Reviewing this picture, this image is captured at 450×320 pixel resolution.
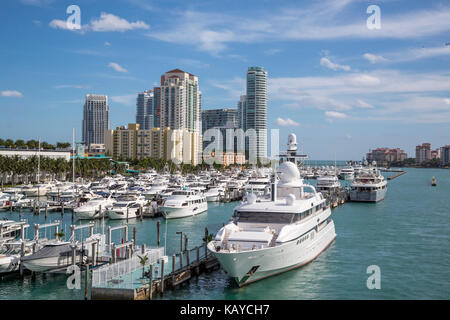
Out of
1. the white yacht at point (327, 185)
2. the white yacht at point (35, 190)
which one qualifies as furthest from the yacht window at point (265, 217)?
the white yacht at point (327, 185)

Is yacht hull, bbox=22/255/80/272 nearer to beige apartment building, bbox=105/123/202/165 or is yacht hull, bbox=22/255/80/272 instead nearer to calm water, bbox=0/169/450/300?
calm water, bbox=0/169/450/300

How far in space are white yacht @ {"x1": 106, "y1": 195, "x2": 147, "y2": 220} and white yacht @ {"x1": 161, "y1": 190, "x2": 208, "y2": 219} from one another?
3.39m

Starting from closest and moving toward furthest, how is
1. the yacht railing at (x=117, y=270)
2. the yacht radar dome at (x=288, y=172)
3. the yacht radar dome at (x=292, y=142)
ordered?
the yacht railing at (x=117, y=270) < the yacht radar dome at (x=288, y=172) < the yacht radar dome at (x=292, y=142)

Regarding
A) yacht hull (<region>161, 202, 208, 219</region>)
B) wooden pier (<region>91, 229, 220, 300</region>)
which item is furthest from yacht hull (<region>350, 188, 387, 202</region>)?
wooden pier (<region>91, 229, 220, 300</region>)

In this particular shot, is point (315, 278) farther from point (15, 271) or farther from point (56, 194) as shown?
point (56, 194)

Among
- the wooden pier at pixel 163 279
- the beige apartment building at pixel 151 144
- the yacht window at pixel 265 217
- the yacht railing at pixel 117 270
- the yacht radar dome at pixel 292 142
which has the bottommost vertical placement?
the wooden pier at pixel 163 279

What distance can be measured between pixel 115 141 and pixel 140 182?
8453 cm

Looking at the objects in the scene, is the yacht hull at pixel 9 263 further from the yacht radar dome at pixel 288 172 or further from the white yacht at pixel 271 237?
the yacht radar dome at pixel 288 172

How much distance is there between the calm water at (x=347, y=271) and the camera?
25062 millimetres

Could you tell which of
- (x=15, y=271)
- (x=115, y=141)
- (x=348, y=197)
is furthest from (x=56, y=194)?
(x=115, y=141)

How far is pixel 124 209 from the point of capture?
171 ft
